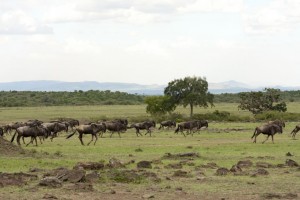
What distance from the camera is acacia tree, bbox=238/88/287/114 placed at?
84.5 m

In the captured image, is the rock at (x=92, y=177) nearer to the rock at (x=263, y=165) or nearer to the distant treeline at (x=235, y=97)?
the rock at (x=263, y=165)

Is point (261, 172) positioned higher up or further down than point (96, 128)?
further down

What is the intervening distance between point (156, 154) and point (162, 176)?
9.99 meters

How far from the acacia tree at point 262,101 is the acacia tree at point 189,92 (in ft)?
28.1

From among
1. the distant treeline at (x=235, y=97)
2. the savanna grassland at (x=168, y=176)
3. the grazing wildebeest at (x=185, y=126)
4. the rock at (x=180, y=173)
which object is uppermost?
the distant treeline at (x=235, y=97)

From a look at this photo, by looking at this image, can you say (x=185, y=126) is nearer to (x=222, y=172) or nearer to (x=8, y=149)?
(x=8, y=149)

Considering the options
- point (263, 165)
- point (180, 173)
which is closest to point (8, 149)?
point (180, 173)

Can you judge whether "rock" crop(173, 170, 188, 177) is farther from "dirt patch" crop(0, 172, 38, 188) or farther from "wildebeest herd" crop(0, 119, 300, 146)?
"wildebeest herd" crop(0, 119, 300, 146)

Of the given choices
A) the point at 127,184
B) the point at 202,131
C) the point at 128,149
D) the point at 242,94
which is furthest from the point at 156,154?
the point at 242,94

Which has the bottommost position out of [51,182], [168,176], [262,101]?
[168,176]

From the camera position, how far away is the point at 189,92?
7906cm

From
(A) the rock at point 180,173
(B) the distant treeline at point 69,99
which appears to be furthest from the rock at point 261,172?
(B) the distant treeline at point 69,99

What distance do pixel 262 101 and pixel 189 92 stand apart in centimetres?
1237

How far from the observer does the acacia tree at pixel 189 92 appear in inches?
3091
